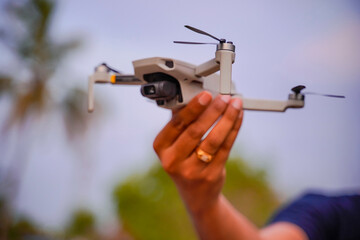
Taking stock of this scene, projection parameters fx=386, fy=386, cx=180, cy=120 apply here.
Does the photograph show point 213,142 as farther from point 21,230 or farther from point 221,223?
point 21,230

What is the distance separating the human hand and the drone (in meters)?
0.03

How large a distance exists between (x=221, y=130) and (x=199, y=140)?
5 centimetres

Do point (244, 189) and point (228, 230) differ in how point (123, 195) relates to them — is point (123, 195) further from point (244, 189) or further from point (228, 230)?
point (228, 230)

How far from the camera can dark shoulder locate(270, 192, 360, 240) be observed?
1064 mm

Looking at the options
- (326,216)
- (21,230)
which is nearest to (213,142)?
(326,216)

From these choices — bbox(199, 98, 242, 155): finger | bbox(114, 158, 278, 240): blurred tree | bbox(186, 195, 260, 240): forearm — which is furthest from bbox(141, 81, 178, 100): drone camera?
bbox(114, 158, 278, 240): blurred tree

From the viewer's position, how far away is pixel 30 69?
6574mm

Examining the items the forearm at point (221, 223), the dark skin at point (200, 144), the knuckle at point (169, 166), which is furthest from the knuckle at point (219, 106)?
the forearm at point (221, 223)

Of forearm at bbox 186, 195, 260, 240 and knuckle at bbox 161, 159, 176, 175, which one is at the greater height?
knuckle at bbox 161, 159, 176, 175

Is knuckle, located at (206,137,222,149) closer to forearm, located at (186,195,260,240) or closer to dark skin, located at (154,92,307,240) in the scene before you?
dark skin, located at (154,92,307,240)

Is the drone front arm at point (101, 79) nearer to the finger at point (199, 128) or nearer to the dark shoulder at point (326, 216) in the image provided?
the finger at point (199, 128)

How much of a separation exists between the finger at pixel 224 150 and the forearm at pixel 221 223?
0.13 meters

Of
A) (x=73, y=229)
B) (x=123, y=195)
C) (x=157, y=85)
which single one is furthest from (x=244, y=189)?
(x=157, y=85)

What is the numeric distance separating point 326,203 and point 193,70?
26.3 inches
